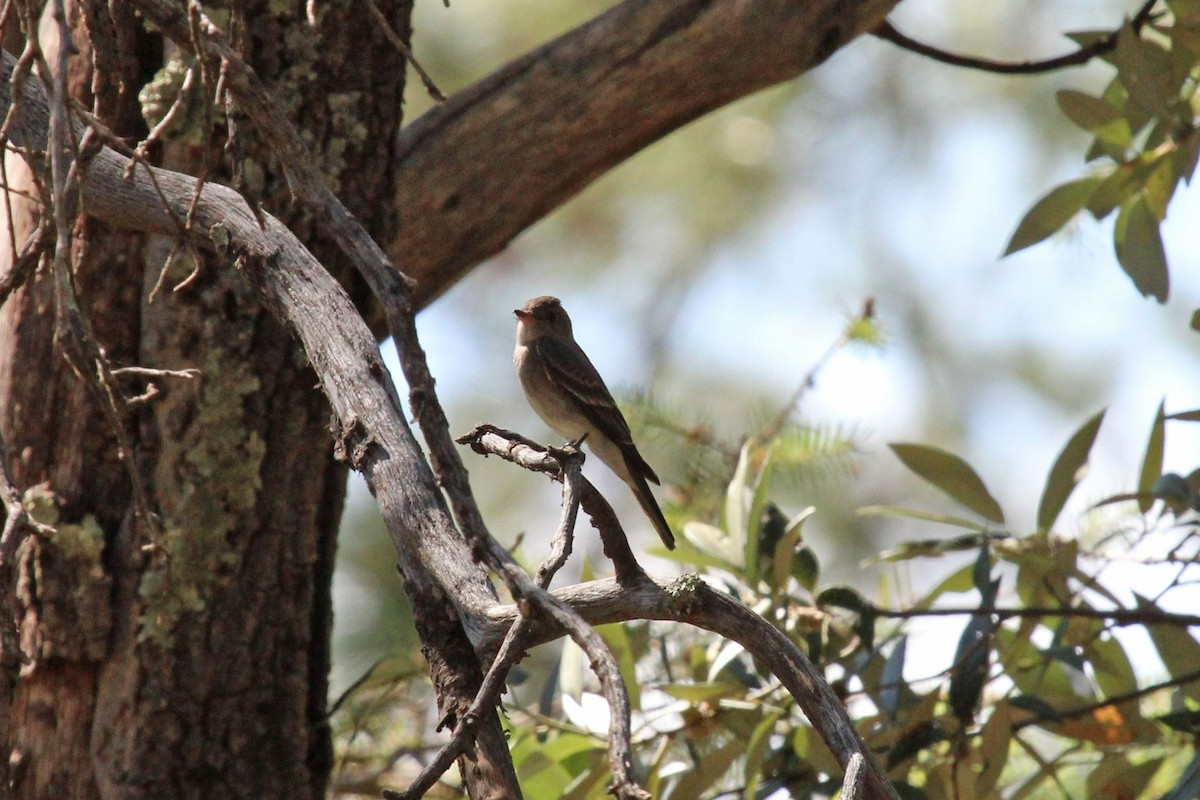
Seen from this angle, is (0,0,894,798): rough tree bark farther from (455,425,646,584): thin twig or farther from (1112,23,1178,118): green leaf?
(1112,23,1178,118): green leaf

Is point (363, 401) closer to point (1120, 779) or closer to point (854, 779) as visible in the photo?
point (854, 779)

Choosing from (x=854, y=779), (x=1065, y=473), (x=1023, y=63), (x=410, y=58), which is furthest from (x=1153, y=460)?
(x=410, y=58)

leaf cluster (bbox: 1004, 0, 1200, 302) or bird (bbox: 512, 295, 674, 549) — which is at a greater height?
bird (bbox: 512, 295, 674, 549)

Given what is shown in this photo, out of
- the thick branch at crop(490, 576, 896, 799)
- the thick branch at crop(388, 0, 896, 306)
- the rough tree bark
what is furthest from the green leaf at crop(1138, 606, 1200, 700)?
the rough tree bark

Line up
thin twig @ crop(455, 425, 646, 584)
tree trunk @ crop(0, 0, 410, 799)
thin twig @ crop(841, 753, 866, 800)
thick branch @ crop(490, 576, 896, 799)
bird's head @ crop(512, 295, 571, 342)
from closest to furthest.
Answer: thin twig @ crop(841, 753, 866, 800) < thick branch @ crop(490, 576, 896, 799) < thin twig @ crop(455, 425, 646, 584) < tree trunk @ crop(0, 0, 410, 799) < bird's head @ crop(512, 295, 571, 342)

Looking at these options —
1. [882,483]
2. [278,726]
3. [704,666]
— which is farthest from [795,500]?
[278,726]

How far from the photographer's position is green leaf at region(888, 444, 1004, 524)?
3041 millimetres

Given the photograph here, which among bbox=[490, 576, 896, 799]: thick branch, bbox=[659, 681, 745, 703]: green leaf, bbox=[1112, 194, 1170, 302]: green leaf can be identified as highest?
bbox=[1112, 194, 1170, 302]: green leaf

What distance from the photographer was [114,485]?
8.70ft

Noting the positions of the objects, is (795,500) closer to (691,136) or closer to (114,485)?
(691,136)

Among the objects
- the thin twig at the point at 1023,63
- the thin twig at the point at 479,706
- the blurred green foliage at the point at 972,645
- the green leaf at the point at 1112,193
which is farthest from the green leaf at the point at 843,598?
the thin twig at the point at 479,706

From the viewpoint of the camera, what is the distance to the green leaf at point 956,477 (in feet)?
9.98

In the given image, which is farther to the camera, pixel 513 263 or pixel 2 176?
pixel 513 263

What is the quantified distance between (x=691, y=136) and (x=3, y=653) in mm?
6091
